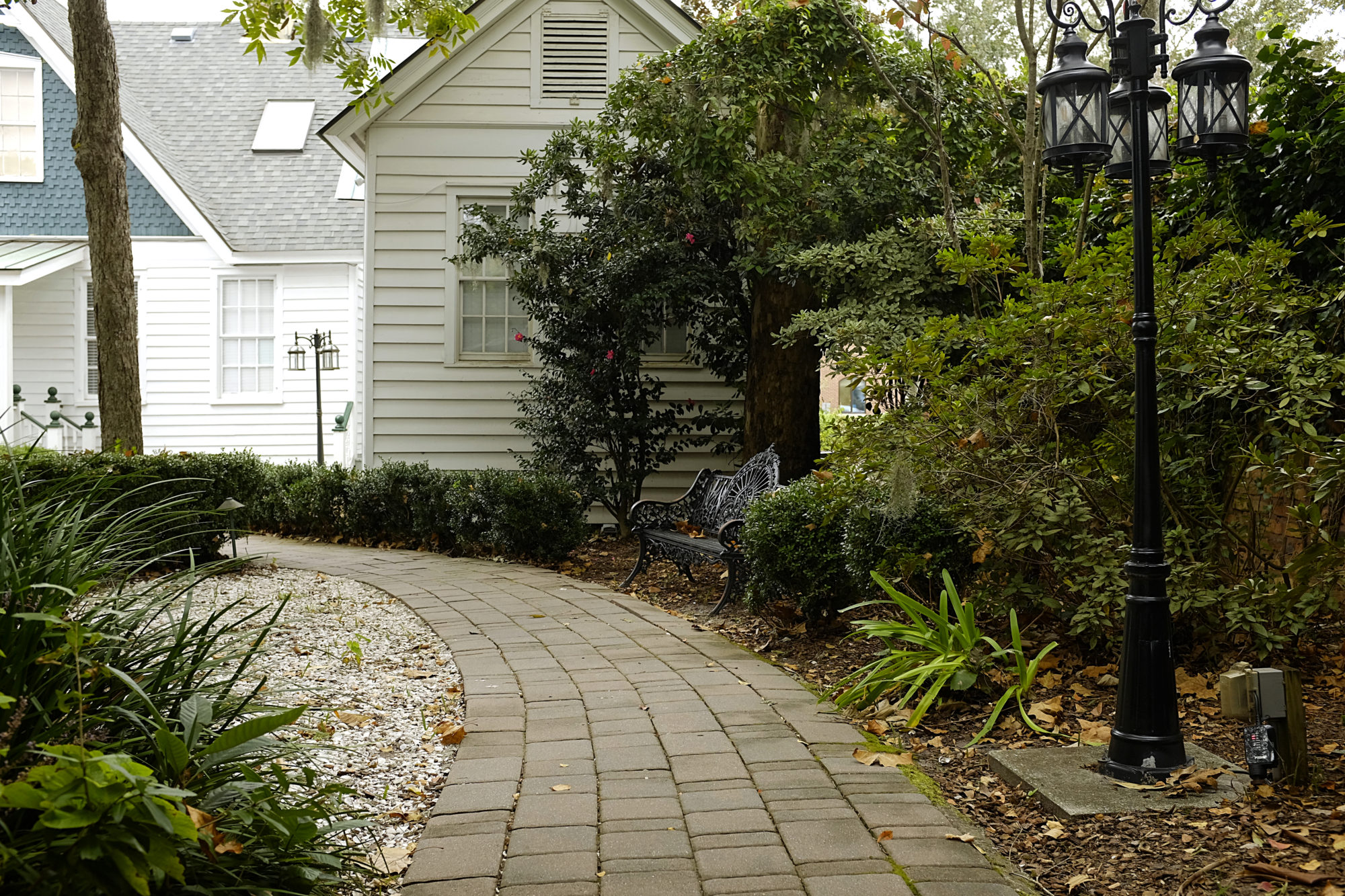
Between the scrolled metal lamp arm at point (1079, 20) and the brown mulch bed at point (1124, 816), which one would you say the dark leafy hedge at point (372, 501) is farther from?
the scrolled metal lamp arm at point (1079, 20)

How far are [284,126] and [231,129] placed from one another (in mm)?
830

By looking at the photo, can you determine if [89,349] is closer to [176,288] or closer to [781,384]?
[176,288]

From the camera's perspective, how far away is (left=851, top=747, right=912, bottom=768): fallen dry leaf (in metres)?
3.93

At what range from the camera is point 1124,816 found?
330cm

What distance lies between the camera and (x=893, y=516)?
17.0 ft

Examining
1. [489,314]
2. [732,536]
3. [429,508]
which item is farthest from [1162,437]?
[489,314]

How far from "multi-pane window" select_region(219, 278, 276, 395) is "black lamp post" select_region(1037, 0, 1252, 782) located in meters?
13.8

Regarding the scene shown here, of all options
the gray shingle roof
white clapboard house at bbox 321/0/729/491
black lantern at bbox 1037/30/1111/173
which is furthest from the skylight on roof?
black lantern at bbox 1037/30/1111/173

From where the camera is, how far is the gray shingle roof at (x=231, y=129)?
15.6 meters

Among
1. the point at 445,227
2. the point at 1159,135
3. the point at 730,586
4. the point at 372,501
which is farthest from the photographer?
the point at 445,227

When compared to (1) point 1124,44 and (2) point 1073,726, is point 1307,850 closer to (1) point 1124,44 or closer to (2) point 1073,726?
(2) point 1073,726

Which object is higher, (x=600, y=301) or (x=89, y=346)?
(x=600, y=301)

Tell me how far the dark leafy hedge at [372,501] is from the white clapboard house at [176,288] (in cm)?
431

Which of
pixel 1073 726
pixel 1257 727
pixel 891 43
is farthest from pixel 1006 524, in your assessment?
pixel 891 43
